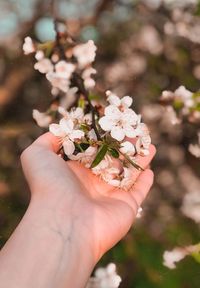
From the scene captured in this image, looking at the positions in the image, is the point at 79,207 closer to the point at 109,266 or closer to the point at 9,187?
the point at 109,266

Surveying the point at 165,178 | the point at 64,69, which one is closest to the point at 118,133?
the point at 64,69

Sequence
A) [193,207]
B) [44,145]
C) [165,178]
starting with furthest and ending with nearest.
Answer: [165,178], [193,207], [44,145]

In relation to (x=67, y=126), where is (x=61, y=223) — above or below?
below

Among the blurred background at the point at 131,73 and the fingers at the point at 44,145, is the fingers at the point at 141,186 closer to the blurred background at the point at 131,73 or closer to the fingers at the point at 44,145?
the fingers at the point at 44,145

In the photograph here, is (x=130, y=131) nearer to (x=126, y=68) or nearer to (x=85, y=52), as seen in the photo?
(x=85, y=52)

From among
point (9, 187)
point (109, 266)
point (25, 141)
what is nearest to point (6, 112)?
point (25, 141)

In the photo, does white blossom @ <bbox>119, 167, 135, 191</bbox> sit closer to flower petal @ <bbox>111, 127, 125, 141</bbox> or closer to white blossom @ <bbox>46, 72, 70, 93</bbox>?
flower petal @ <bbox>111, 127, 125, 141</bbox>
